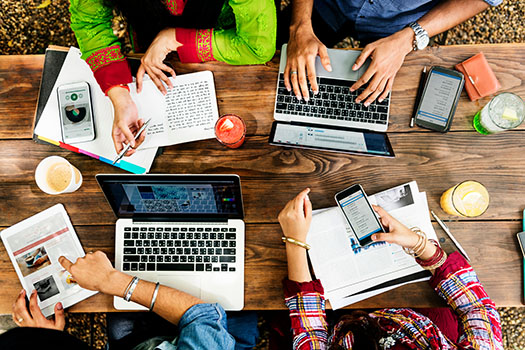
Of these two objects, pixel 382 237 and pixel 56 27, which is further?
pixel 56 27

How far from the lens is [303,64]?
1208 mm

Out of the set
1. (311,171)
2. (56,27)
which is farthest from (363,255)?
(56,27)

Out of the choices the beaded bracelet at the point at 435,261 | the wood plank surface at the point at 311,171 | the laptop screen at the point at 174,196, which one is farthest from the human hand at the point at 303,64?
the beaded bracelet at the point at 435,261

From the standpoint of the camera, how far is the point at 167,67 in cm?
122

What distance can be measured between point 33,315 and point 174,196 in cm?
61

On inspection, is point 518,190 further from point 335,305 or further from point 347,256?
point 335,305

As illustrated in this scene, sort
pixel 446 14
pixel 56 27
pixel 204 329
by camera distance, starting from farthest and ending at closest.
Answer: pixel 56 27 < pixel 446 14 < pixel 204 329

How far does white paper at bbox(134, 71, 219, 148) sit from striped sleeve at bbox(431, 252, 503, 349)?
35.4 inches

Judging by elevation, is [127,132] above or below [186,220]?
above

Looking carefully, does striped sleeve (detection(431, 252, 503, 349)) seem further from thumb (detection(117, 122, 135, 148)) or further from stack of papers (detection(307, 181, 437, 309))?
thumb (detection(117, 122, 135, 148))

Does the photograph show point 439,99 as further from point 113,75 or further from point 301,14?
point 113,75

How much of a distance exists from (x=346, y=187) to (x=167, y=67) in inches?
29.7

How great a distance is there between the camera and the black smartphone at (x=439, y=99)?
119 centimetres

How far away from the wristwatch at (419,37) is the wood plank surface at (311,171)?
32cm
